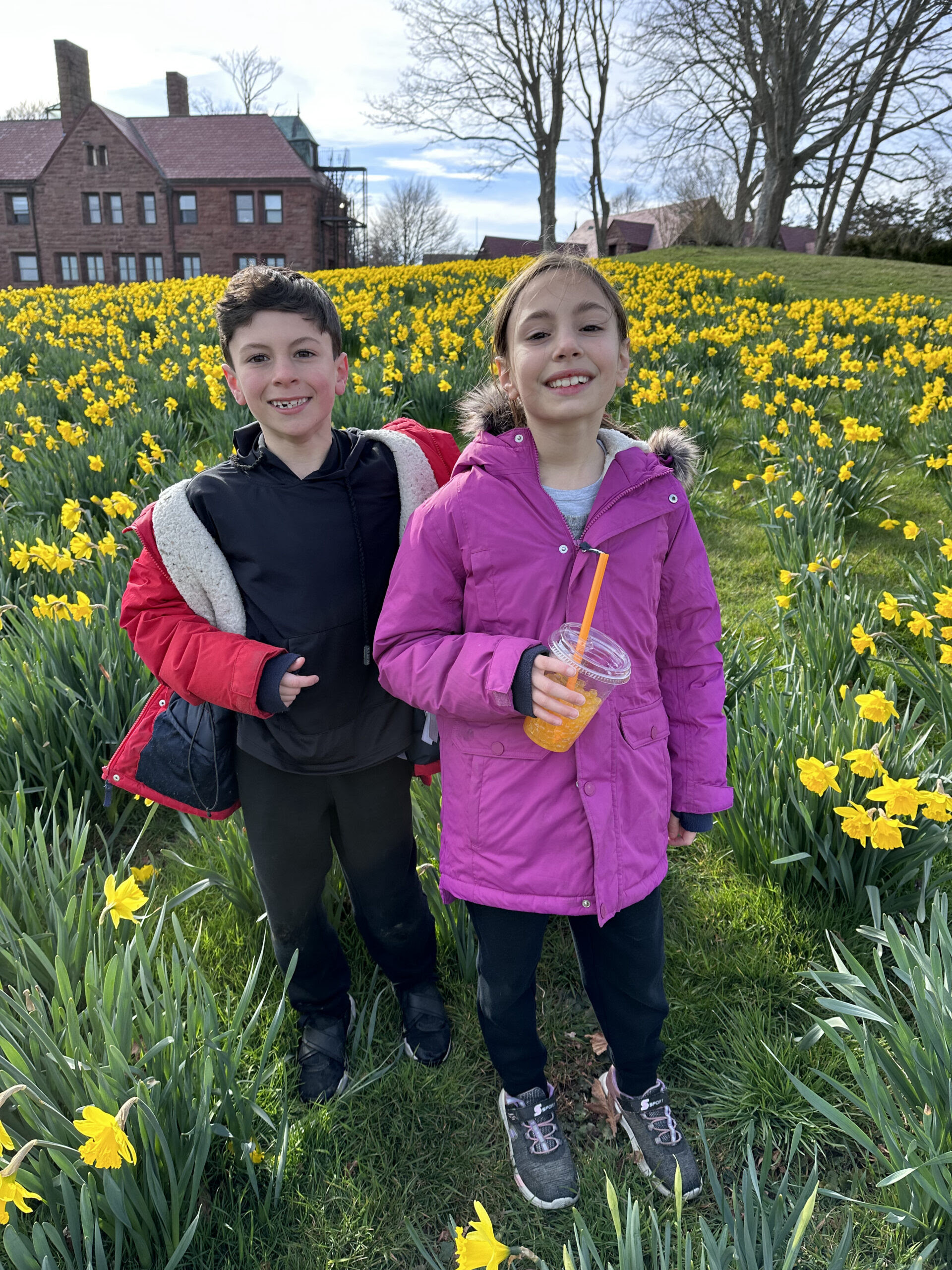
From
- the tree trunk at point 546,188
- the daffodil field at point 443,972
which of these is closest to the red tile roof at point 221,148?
the tree trunk at point 546,188

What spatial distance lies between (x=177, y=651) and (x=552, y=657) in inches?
29.2

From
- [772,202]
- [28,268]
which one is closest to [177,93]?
[28,268]

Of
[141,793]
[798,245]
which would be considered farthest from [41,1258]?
[798,245]

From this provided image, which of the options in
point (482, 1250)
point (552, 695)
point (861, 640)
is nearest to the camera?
point (482, 1250)

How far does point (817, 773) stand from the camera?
1.74 metres

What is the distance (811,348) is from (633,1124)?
624 centimetres

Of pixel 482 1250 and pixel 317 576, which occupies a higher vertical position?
pixel 317 576

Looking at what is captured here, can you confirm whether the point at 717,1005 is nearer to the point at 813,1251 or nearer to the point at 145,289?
the point at 813,1251

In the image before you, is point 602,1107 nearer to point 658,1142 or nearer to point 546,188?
point 658,1142

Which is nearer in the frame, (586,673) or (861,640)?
(586,673)

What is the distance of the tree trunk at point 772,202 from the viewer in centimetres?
2186

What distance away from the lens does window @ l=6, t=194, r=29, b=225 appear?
1336 inches

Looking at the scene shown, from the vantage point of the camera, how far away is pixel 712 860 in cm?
234

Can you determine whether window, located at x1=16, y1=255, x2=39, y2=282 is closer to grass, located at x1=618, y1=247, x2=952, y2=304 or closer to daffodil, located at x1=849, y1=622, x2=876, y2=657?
grass, located at x1=618, y1=247, x2=952, y2=304
